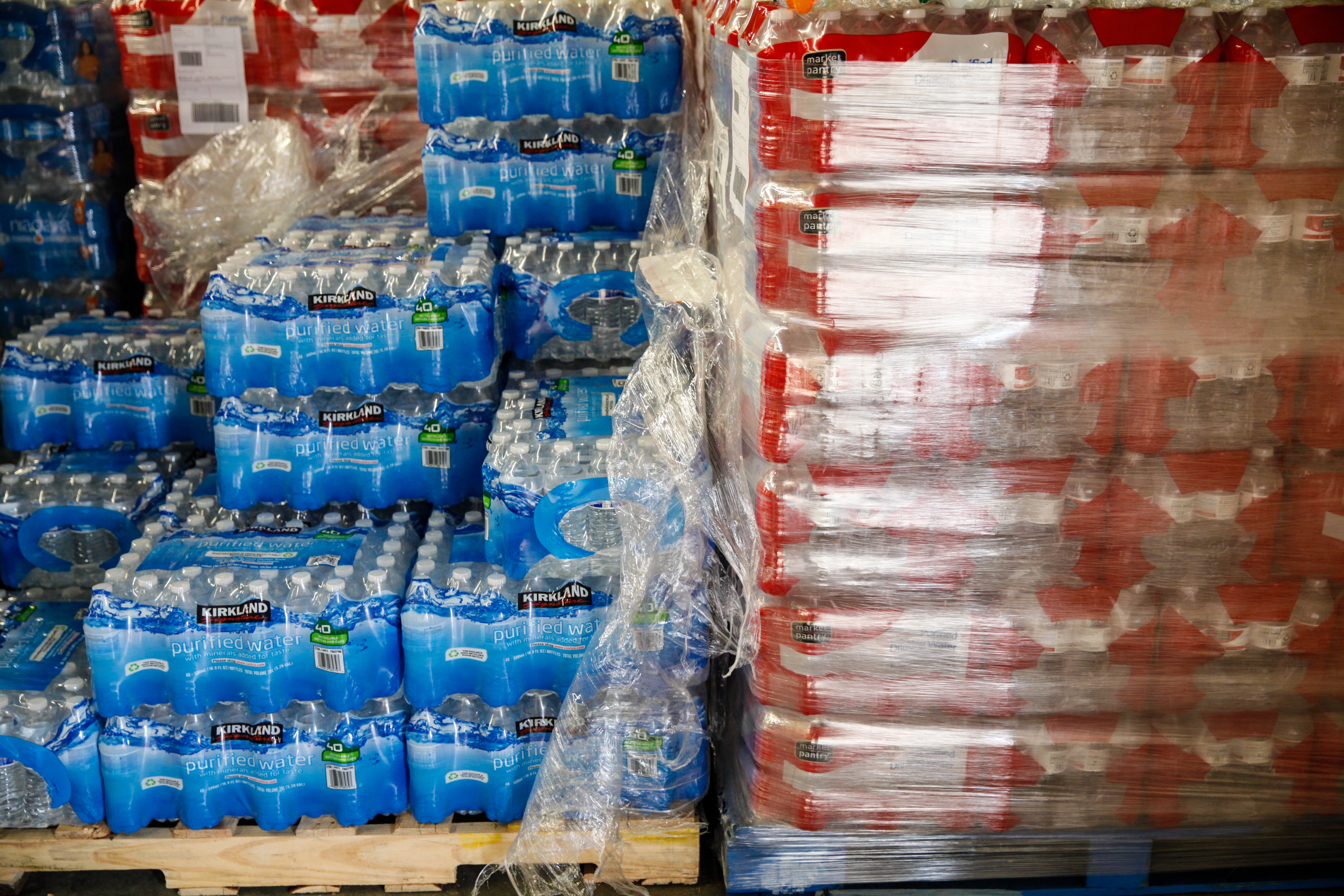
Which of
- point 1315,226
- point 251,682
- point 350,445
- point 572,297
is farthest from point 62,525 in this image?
point 1315,226

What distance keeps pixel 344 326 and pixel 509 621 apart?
1.09 metres

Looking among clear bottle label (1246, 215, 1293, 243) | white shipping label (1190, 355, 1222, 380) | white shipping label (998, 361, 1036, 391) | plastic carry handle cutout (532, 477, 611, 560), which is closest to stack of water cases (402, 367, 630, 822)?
plastic carry handle cutout (532, 477, 611, 560)

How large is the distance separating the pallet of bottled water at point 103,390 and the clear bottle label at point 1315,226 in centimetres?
366

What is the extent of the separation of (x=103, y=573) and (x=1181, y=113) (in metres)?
3.82

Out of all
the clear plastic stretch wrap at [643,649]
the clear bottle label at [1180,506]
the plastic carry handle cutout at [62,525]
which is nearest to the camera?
the clear bottle label at [1180,506]

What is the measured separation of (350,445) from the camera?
161 inches

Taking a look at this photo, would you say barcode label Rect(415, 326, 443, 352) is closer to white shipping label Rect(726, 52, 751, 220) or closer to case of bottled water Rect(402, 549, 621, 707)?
case of bottled water Rect(402, 549, 621, 707)

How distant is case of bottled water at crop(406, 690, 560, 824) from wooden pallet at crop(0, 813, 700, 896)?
0.24ft

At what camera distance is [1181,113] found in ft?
9.67

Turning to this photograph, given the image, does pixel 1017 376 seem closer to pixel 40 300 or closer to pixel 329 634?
pixel 329 634

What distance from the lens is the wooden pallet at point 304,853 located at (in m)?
3.71

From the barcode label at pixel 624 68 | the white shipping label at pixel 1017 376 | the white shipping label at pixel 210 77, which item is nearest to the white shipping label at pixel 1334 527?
the white shipping label at pixel 1017 376

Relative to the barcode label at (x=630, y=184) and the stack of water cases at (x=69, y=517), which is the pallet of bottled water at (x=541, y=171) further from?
the stack of water cases at (x=69, y=517)

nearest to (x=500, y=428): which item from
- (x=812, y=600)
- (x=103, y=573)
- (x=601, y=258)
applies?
(x=601, y=258)
